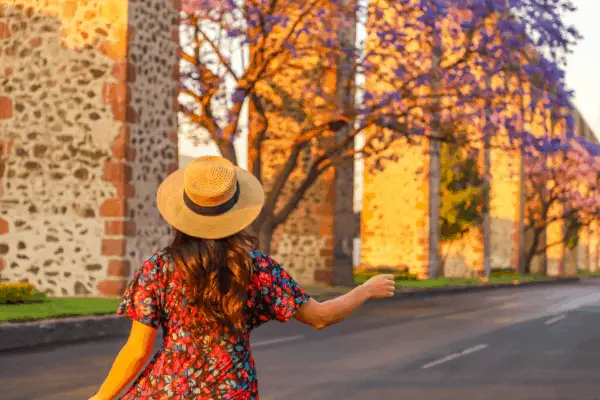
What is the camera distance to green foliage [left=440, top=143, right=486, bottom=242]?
41.1 meters

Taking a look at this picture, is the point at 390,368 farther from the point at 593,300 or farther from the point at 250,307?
the point at 593,300

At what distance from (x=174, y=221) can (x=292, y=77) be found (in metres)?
25.9

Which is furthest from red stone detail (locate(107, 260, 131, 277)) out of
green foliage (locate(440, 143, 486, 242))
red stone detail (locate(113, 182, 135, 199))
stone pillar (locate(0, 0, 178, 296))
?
green foliage (locate(440, 143, 486, 242))

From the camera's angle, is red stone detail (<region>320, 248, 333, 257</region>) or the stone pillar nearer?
the stone pillar

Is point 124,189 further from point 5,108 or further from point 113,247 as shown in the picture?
point 5,108

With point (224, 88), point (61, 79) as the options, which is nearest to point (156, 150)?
point (61, 79)

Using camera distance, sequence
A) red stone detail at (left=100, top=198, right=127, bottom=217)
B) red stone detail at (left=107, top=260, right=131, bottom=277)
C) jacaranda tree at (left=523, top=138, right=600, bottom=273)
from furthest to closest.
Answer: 1. jacaranda tree at (left=523, top=138, right=600, bottom=273)
2. red stone detail at (left=100, top=198, right=127, bottom=217)
3. red stone detail at (left=107, top=260, right=131, bottom=277)

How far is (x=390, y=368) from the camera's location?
39.3ft

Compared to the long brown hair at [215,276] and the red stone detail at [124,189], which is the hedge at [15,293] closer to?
the red stone detail at [124,189]

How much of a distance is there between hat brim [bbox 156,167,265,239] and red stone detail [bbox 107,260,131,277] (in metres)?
15.4

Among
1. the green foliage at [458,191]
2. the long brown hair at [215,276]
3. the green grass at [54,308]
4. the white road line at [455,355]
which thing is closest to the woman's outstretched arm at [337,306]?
the long brown hair at [215,276]

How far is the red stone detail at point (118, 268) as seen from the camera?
19078 millimetres

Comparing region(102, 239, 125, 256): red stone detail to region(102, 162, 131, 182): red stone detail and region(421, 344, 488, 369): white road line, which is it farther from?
region(421, 344, 488, 369): white road line

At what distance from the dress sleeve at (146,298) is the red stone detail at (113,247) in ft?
50.5
